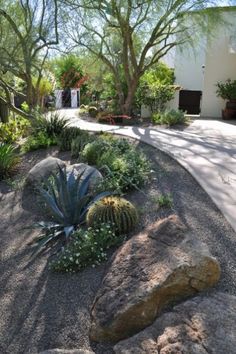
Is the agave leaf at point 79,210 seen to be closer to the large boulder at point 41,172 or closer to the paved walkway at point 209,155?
the paved walkway at point 209,155

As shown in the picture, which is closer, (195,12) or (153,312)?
(153,312)

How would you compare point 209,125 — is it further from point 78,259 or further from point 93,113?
point 78,259

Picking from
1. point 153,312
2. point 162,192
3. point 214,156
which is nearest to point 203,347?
point 153,312

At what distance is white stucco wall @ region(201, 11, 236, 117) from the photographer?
13.2 meters

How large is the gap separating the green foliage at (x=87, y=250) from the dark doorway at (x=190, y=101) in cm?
1154

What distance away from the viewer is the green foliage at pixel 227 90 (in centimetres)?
1270

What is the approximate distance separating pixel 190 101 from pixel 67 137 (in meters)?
8.12

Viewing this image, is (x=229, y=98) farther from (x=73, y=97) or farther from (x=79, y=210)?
(x=79, y=210)

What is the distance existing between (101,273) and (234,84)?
435 inches

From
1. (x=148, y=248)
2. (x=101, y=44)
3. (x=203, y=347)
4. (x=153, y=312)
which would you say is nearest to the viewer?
(x=203, y=347)

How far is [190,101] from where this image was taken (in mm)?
14477

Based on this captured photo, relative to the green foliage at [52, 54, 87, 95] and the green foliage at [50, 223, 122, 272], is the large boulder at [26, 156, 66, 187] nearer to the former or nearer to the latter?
the green foliage at [50, 223, 122, 272]

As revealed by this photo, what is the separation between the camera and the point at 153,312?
2.69 metres

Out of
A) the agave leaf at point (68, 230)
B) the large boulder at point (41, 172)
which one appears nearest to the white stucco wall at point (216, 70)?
the large boulder at point (41, 172)
